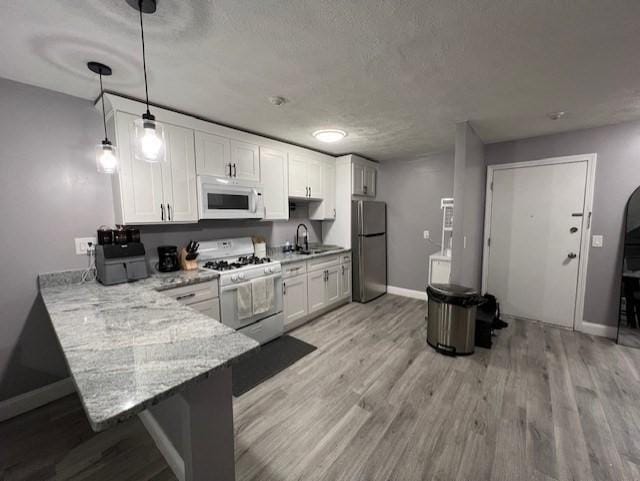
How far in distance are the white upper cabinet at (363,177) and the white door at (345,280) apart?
1.18 metres

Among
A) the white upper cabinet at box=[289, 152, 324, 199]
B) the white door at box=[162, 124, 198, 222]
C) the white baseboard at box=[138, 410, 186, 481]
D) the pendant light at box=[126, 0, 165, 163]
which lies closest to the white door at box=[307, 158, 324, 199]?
the white upper cabinet at box=[289, 152, 324, 199]

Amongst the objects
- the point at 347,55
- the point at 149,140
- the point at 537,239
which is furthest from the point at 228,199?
the point at 537,239

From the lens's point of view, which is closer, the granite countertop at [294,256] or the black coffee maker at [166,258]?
the black coffee maker at [166,258]

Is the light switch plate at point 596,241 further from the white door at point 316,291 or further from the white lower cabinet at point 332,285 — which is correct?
the white door at point 316,291

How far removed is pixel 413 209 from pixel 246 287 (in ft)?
10.0

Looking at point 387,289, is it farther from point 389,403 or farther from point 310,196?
point 389,403

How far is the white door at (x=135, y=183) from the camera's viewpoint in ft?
6.90

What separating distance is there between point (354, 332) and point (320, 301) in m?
0.66

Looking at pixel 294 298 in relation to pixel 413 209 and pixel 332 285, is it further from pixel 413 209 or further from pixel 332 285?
pixel 413 209

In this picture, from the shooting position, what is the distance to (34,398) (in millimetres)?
2004

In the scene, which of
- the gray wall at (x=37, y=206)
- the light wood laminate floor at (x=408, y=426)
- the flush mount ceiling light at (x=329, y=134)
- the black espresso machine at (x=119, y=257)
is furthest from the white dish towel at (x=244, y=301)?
the flush mount ceiling light at (x=329, y=134)

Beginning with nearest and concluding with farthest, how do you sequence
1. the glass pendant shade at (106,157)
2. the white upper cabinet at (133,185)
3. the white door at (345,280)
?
the glass pendant shade at (106,157)
the white upper cabinet at (133,185)
the white door at (345,280)

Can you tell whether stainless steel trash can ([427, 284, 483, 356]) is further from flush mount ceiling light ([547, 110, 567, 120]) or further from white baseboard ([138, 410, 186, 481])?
white baseboard ([138, 410, 186, 481])

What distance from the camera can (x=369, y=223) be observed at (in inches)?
164
